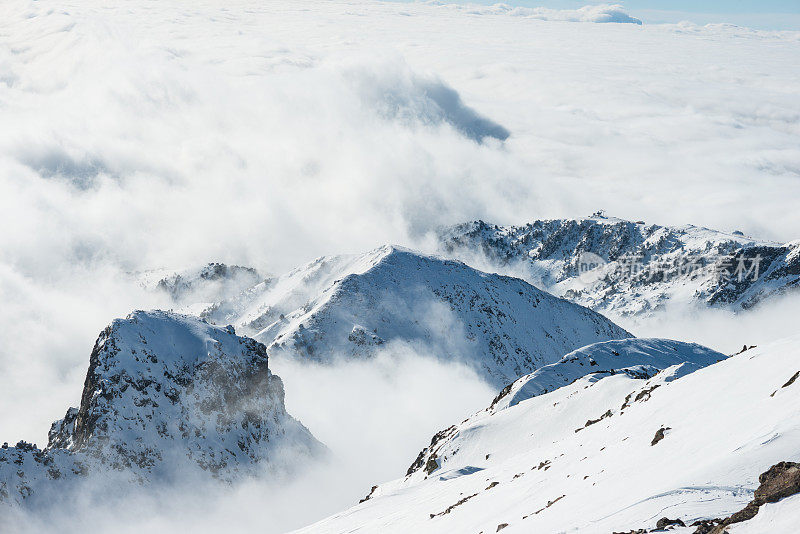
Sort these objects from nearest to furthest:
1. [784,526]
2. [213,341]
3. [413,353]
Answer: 1. [784,526]
2. [213,341]
3. [413,353]

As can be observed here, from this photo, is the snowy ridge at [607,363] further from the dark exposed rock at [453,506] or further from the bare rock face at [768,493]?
the bare rock face at [768,493]

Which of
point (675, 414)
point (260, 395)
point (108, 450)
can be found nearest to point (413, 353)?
point (260, 395)

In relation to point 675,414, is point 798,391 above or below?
above

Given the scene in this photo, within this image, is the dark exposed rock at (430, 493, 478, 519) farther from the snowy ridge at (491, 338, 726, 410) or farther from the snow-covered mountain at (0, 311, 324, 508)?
the snow-covered mountain at (0, 311, 324, 508)

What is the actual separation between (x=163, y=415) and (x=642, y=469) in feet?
286

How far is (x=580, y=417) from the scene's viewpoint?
218 ft

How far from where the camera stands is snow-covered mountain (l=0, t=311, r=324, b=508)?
87938 millimetres

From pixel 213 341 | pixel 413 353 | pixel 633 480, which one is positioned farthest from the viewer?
pixel 413 353

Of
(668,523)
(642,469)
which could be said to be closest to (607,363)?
(642,469)

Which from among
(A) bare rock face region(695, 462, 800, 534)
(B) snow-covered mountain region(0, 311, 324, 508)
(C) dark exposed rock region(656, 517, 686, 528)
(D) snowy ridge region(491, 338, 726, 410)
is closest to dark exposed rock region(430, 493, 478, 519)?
(C) dark exposed rock region(656, 517, 686, 528)

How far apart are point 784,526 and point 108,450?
9275 cm

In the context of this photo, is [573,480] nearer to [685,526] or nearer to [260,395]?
[685,526]

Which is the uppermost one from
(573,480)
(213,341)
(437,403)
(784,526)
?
(784,526)

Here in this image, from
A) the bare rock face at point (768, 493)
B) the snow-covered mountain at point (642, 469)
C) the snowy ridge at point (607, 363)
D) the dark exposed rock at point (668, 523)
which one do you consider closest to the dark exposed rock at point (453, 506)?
the snow-covered mountain at point (642, 469)
